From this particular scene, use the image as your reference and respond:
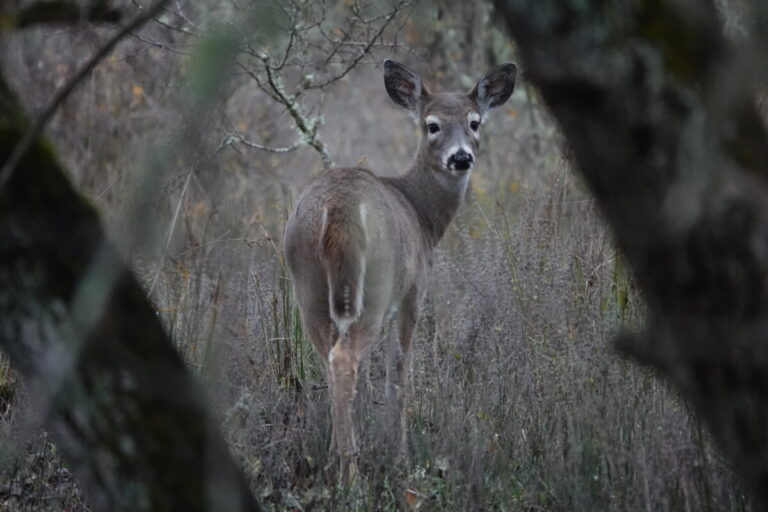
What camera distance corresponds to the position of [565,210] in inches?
277

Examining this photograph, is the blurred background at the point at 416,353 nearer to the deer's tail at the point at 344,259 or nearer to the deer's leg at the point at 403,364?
the deer's leg at the point at 403,364

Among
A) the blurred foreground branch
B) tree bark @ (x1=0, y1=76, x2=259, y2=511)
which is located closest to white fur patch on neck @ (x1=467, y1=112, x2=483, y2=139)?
the blurred foreground branch

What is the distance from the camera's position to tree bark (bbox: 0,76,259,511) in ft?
7.55

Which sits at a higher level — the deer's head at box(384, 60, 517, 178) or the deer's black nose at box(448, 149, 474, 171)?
the deer's head at box(384, 60, 517, 178)

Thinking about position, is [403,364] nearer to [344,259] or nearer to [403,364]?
[403,364]

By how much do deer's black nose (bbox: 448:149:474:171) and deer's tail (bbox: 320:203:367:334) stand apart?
1.80 meters

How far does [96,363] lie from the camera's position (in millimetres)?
2301

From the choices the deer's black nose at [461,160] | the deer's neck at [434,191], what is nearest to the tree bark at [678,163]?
the deer's black nose at [461,160]

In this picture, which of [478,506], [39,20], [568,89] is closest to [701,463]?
[478,506]

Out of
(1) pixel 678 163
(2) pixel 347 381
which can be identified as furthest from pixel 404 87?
(1) pixel 678 163

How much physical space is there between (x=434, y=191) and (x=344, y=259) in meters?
2.21

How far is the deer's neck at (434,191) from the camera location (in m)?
7.08

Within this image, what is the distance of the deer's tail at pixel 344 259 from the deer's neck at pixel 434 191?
6.18 ft

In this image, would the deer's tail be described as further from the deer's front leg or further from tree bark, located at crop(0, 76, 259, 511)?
tree bark, located at crop(0, 76, 259, 511)
